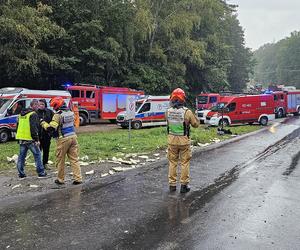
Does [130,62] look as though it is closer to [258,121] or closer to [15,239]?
[258,121]

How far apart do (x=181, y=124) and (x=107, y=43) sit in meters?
26.5

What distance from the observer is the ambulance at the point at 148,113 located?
26694 millimetres

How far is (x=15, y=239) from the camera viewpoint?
5.03m

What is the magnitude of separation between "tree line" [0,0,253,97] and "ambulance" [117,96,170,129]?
265 inches

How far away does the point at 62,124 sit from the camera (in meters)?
8.26

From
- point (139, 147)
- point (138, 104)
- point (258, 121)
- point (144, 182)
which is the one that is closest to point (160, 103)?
point (138, 104)

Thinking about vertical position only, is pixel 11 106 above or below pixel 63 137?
above

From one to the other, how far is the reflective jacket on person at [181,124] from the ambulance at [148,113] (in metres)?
18.7

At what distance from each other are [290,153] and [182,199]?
829cm

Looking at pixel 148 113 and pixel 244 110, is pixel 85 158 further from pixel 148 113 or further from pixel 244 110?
pixel 244 110

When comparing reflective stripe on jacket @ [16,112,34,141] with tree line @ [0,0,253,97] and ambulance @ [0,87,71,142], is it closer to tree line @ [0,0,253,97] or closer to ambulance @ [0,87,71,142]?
ambulance @ [0,87,71,142]

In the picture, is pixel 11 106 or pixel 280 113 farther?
pixel 280 113

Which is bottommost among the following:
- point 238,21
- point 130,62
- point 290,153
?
point 290,153

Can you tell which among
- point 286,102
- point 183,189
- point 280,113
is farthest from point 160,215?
point 286,102
